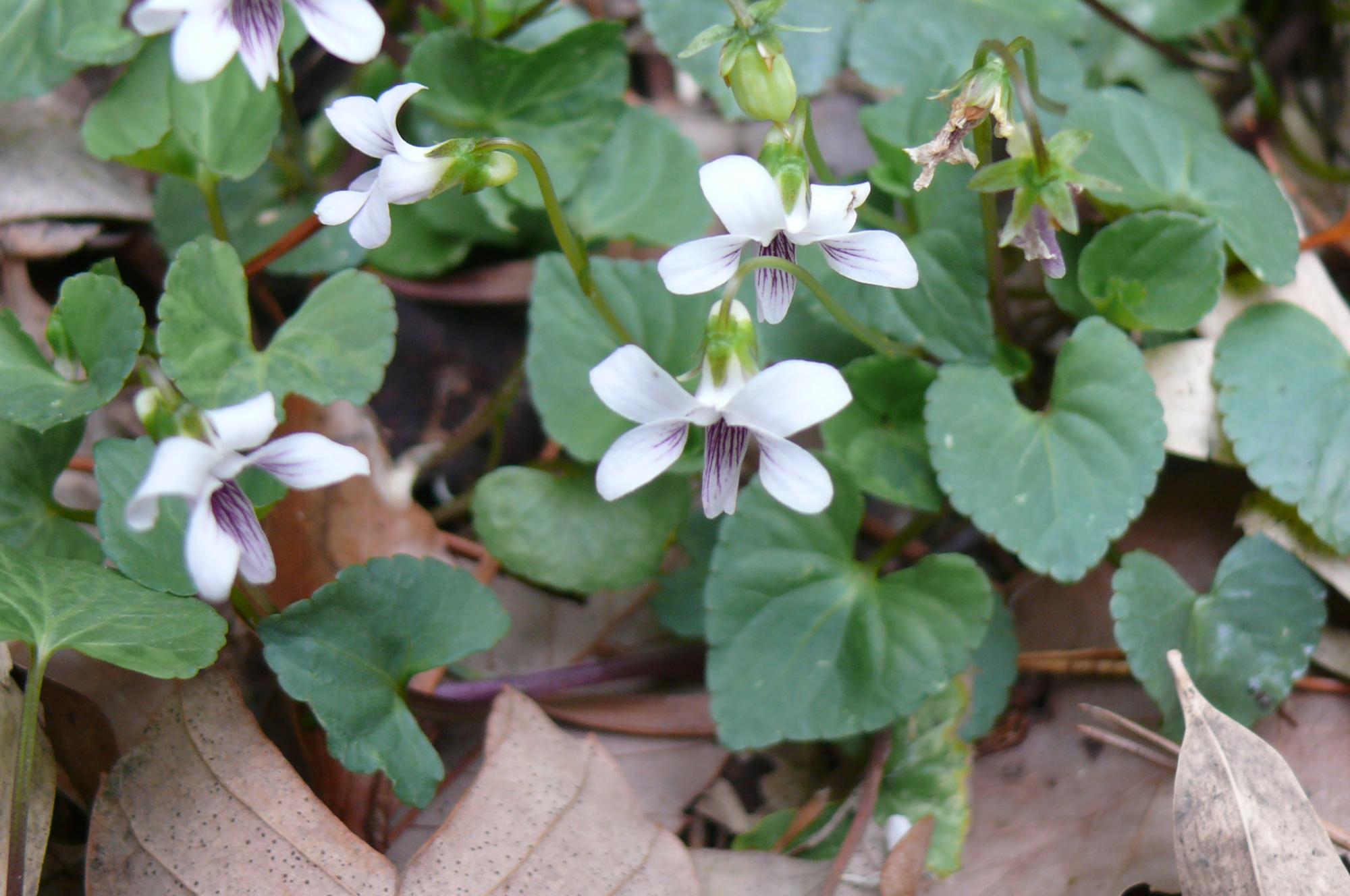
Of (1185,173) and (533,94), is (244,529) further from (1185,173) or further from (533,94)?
(1185,173)

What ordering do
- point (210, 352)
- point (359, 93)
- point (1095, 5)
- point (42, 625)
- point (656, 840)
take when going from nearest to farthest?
point (42, 625)
point (656, 840)
point (210, 352)
point (359, 93)
point (1095, 5)

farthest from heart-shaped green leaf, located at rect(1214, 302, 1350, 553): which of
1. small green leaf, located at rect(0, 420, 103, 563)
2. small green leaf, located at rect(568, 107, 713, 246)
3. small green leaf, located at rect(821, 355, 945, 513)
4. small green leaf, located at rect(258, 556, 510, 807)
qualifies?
small green leaf, located at rect(0, 420, 103, 563)

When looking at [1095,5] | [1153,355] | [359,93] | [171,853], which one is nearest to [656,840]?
[171,853]

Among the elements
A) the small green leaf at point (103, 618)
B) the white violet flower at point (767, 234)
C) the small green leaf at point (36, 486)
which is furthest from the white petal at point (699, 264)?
the small green leaf at point (36, 486)

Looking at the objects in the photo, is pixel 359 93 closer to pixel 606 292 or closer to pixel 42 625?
pixel 606 292

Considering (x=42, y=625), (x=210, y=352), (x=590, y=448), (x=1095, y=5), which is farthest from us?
(x=1095, y=5)

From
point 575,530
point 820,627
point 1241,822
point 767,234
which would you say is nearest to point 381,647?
point 575,530
